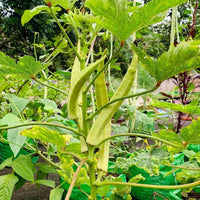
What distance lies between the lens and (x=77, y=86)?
0.37 m

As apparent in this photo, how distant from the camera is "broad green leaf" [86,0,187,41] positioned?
0.92 ft

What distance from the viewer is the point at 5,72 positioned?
15.4 inches

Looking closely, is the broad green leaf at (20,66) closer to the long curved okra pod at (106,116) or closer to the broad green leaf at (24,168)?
the long curved okra pod at (106,116)

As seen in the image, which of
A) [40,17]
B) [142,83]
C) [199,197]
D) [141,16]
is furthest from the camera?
[40,17]

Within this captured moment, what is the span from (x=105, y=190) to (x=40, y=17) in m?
5.00

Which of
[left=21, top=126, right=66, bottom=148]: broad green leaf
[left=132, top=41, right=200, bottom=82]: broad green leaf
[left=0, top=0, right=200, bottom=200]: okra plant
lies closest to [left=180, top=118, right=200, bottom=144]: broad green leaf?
[left=0, top=0, right=200, bottom=200]: okra plant

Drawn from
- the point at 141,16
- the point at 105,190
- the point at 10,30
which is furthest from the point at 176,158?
the point at 10,30

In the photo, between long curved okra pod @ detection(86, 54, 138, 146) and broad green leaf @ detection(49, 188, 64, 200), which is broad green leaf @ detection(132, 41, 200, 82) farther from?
broad green leaf @ detection(49, 188, 64, 200)

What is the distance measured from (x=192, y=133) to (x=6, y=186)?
1.47 ft

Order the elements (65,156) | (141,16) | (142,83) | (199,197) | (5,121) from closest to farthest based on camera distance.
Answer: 1. (141,16)
2. (5,121)
3. (65,156)
4. (199,197)
5. (142,83)

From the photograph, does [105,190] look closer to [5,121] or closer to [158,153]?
[158,153]

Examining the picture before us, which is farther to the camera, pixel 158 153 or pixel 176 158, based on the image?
pixel 176 158

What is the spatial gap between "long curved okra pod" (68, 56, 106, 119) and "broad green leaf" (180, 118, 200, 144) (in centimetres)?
18

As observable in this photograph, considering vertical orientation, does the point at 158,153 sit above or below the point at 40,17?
below
